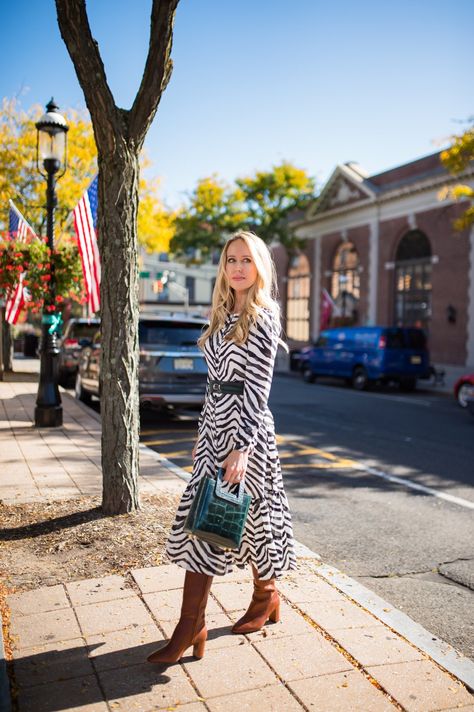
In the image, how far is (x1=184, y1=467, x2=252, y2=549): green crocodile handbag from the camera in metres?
2.92

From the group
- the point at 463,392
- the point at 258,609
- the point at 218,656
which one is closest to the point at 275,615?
the point at 258,609

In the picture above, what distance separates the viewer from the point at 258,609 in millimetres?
3305

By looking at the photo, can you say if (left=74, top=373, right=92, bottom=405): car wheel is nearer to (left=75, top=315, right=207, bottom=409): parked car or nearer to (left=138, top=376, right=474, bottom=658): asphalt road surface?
(left=138, top=376, right=474, bottom=658): asphalt road surface

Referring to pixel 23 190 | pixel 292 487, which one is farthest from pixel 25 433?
pixel 23 190

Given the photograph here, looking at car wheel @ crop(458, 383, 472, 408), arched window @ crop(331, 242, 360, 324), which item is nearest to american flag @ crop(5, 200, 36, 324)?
car wheel @ crop(458, 383, 472, 408)

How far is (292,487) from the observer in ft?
23.3

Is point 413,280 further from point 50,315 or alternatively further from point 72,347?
point 50,315

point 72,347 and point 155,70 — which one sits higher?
point 155,70

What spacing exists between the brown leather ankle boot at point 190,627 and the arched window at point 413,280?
84.5 ft

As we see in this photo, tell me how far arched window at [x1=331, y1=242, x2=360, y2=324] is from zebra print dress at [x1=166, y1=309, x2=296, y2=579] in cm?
2900

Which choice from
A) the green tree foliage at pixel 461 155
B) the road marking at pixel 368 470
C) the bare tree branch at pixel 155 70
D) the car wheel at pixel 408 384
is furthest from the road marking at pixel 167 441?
the car wheel at pixel 408 384

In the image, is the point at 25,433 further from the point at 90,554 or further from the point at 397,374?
the point at 397,374

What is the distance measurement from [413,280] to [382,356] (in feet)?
31.1

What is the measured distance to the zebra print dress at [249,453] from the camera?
122 inches
